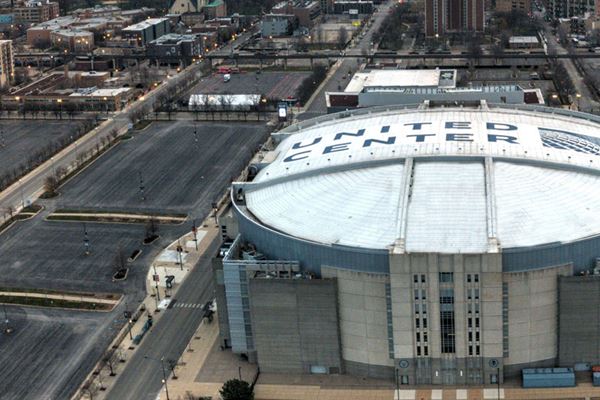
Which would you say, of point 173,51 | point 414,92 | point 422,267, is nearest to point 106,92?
point 173,51

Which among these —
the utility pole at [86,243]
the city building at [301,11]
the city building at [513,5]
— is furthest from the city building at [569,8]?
the utility pole at [86,243]

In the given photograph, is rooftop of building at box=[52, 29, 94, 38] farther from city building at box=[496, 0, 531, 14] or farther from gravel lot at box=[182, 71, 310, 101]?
city building at box=[496, 0, 531, 14]

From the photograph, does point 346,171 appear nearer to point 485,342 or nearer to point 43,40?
point 485,342

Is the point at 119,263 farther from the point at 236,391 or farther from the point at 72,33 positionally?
the point at 72,33

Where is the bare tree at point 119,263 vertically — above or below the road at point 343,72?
below

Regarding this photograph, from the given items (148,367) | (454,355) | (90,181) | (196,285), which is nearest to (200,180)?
(90,181)

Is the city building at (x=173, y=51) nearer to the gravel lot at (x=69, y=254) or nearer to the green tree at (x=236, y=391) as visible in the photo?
the gravel lot at (x=69, y=254)

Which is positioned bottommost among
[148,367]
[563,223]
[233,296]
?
[148,367]
